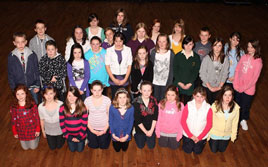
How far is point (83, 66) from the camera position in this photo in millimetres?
3957

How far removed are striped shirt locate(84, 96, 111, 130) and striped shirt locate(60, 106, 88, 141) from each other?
11 centimetres

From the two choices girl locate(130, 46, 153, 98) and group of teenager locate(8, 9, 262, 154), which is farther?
girl locate(130, 46, 153, 98)

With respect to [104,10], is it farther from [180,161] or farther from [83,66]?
[180,161]

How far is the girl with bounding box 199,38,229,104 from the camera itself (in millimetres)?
3980

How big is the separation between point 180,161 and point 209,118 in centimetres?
69

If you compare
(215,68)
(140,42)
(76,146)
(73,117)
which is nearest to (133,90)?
(140,42)

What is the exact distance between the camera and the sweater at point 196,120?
11.7 feet

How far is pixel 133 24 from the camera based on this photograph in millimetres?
9180

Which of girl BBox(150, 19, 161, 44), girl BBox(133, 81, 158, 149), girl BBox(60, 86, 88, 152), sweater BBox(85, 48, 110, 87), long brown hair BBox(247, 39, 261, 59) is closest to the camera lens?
girl BBox(60, 86, 88, 152)

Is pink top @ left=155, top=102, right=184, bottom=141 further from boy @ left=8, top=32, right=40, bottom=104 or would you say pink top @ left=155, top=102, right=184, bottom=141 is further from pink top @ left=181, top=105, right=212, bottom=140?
boy @ left=8, top=32, right=40, bottom=104

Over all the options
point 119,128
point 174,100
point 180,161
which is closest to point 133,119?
point 119,128

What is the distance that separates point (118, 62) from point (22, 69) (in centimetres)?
141

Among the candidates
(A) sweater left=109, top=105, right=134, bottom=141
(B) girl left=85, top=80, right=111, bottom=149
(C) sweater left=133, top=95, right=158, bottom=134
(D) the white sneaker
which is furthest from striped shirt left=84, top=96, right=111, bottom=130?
(D) the white sneaker

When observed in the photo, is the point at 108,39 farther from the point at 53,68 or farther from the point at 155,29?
the point at 53,68
